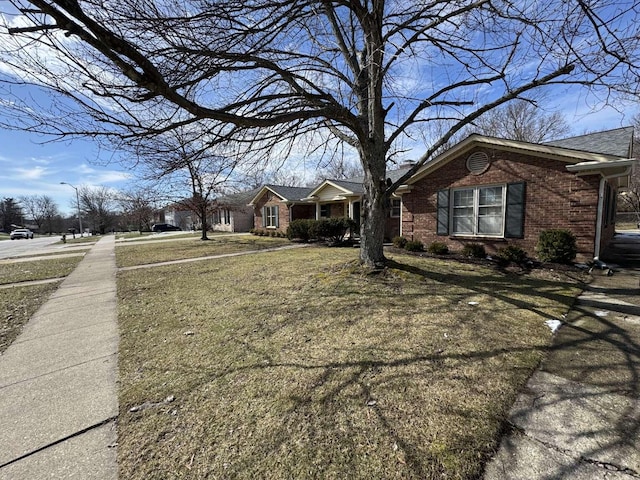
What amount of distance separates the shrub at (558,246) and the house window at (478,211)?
147 cm

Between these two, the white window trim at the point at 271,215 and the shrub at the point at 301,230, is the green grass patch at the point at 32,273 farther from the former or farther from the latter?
the white window trim at the point at 271,215

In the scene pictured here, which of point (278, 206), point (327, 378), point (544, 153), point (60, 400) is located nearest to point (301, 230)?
point (278, 206)

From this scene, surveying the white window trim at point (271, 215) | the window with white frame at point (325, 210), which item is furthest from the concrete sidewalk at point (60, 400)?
the white window trim at point (271, 215)

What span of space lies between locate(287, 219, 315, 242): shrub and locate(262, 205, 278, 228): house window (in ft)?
20.1

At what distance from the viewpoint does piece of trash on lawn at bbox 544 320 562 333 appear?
394 cm

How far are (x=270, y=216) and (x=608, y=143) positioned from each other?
20.1 metres

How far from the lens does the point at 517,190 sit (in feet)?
28.7

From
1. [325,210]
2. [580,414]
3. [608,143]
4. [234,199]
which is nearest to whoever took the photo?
[580,414]

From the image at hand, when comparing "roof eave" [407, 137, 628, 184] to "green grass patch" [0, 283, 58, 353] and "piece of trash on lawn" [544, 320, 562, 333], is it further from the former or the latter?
"green grass patch" [0, 283, 58, 353]

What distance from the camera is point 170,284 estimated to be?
7512 millimetres

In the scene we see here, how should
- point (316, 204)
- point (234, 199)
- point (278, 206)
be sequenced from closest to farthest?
point (316, 204)
point (278, 206)
point (234, 199)

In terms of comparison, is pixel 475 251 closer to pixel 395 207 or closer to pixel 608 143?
pixel 608 143

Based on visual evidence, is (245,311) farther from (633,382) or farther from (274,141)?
(633,382)

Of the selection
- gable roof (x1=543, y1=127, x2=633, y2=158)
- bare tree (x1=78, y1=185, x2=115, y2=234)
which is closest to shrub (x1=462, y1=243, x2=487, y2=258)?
gable roof (x1=543, y1=127, x2=633, y2=158)
